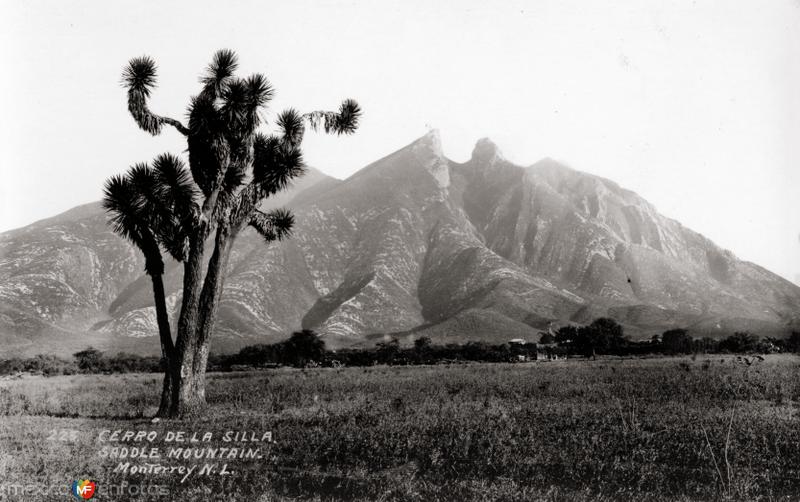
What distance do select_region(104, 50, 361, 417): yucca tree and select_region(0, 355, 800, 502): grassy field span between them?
177 cm

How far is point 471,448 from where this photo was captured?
8.47 metres

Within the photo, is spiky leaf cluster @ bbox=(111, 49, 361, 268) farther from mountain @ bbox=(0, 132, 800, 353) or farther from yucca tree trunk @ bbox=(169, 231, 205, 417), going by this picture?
mountain @ bbox=(0, 132, 800, 353)

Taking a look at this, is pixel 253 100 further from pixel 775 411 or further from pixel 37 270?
pixel 37 270

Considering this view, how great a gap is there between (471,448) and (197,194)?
1081cm

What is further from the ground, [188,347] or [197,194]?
[197,194]

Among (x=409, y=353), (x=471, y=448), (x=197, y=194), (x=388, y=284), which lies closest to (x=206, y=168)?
(x=197, y=194)

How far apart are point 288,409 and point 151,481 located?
6.42 meters

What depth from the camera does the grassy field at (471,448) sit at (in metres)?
6.70

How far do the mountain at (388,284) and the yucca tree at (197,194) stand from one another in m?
82.0

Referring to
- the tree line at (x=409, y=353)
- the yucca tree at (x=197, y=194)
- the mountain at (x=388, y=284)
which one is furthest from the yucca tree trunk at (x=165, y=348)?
the mountain at (x=388, y=284)

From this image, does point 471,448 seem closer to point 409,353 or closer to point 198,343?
point 198,343

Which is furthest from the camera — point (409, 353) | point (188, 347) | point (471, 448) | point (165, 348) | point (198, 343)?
point (409, 353)

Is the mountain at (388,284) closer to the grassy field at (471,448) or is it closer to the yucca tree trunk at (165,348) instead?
the yucca tree trunk at (165,348)

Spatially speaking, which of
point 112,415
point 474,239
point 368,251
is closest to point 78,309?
point 368,251
